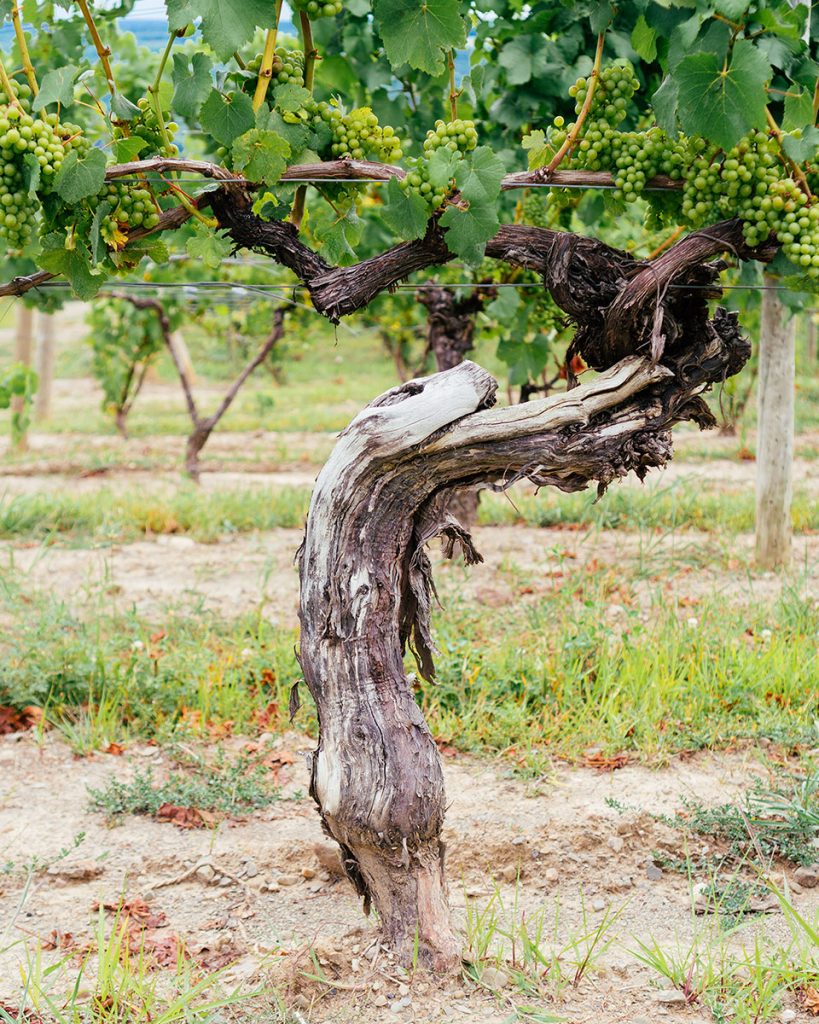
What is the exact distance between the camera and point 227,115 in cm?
218

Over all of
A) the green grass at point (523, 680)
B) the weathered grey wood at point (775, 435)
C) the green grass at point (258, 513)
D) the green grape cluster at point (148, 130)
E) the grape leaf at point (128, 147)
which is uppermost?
the green grape cluster at point (148, 130)

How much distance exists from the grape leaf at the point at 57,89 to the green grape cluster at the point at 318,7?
0.48 metres

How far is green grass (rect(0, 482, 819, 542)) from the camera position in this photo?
6164 mm

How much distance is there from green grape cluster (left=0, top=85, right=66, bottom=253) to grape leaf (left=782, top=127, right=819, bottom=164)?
1.43 meters

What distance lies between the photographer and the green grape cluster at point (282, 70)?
7.31 feet

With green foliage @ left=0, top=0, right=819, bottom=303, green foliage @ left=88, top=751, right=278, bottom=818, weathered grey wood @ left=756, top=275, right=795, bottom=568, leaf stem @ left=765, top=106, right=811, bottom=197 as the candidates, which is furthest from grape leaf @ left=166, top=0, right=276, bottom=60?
weathered grey wood @ left=756, top=275, right=795, bottom=568

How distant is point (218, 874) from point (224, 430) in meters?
9.76

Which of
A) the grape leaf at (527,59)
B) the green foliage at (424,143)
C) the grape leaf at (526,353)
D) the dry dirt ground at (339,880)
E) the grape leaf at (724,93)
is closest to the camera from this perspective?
the grape leaf at (724,93)

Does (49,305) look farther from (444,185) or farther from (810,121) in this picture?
(810,121)

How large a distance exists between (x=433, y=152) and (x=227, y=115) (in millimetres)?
452

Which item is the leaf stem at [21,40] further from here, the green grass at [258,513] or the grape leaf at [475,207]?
the green grass at [258,513]

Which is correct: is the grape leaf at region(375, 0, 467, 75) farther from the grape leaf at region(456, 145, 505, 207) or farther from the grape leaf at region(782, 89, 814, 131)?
the grape leaf at region(782, 89, 814, 131)

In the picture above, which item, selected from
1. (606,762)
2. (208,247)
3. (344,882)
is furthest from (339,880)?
(208,247)

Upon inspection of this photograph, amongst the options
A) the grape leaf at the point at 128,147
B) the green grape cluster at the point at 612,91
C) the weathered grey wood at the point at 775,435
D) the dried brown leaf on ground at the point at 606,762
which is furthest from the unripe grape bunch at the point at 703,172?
the weathered grey wood at the point at 775,435
